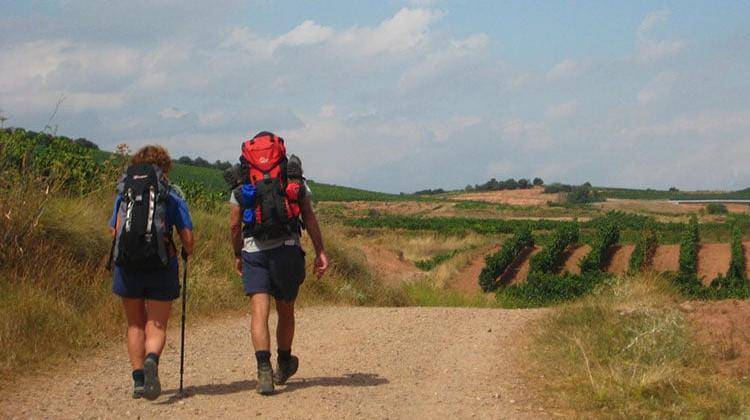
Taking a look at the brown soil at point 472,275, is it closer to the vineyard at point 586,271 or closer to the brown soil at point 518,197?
the vineyard at point 586,271

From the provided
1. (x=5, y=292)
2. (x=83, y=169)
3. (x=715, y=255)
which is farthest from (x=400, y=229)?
(x=5, y=292)

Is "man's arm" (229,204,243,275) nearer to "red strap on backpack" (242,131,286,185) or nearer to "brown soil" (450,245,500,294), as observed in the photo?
"red strap on backpack" (242,131,286,185)

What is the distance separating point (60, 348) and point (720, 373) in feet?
20.0

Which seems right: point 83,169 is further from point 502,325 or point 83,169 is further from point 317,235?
point 317,235

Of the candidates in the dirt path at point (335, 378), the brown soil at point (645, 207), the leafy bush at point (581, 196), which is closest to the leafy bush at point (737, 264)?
the dirt path at point (335, 378)

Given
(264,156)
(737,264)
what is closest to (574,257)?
(737,264)

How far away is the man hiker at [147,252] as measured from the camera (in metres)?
6.68

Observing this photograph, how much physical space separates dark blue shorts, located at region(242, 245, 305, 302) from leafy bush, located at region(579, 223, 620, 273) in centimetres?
2480

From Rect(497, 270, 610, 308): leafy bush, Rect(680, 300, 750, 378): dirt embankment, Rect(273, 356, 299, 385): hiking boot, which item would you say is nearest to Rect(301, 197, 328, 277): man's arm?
Rect(273, 356, 299, 385): hiking boot

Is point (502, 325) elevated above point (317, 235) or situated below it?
below

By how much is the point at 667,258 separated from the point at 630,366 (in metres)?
27.2

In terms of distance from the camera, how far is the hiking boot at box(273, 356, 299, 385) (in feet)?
24.6

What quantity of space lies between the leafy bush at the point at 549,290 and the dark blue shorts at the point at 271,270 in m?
17.7

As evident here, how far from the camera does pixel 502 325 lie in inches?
453
